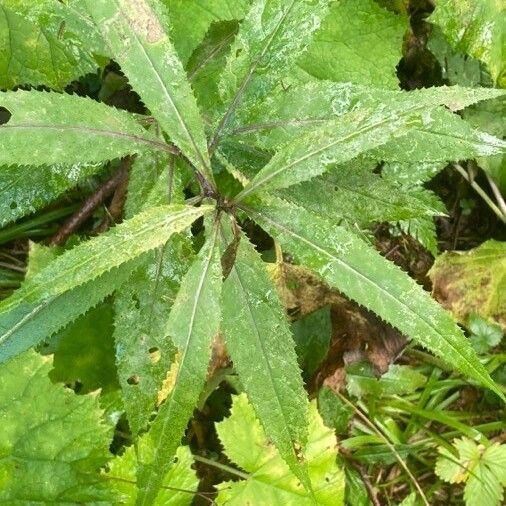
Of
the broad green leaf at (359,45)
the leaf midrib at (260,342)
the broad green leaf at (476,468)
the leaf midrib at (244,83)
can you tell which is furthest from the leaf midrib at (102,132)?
the broad green leaf at (476,468)

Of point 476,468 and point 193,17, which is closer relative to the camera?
point 193,17

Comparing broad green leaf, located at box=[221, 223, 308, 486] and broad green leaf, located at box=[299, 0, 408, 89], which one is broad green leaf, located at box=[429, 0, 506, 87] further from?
broad green leaf, located at box=[221, 223, 308, 486]

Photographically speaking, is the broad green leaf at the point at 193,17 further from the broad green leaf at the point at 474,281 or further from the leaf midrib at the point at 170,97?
the broad green leaf at the point at 474,281

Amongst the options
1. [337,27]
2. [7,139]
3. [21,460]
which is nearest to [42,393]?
[21,460]

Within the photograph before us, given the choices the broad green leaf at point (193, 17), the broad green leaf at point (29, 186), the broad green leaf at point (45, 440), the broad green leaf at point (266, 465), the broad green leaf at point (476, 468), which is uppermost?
the broad green leaf at point (193, 17)

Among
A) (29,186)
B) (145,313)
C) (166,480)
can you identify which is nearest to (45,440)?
(166,480)

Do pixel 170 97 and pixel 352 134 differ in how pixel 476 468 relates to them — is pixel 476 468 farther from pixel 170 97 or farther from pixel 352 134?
pixel 170 97

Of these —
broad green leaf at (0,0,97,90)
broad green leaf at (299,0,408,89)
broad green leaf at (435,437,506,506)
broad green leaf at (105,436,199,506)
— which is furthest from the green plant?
broad green leaf at (435,437,506,506)
